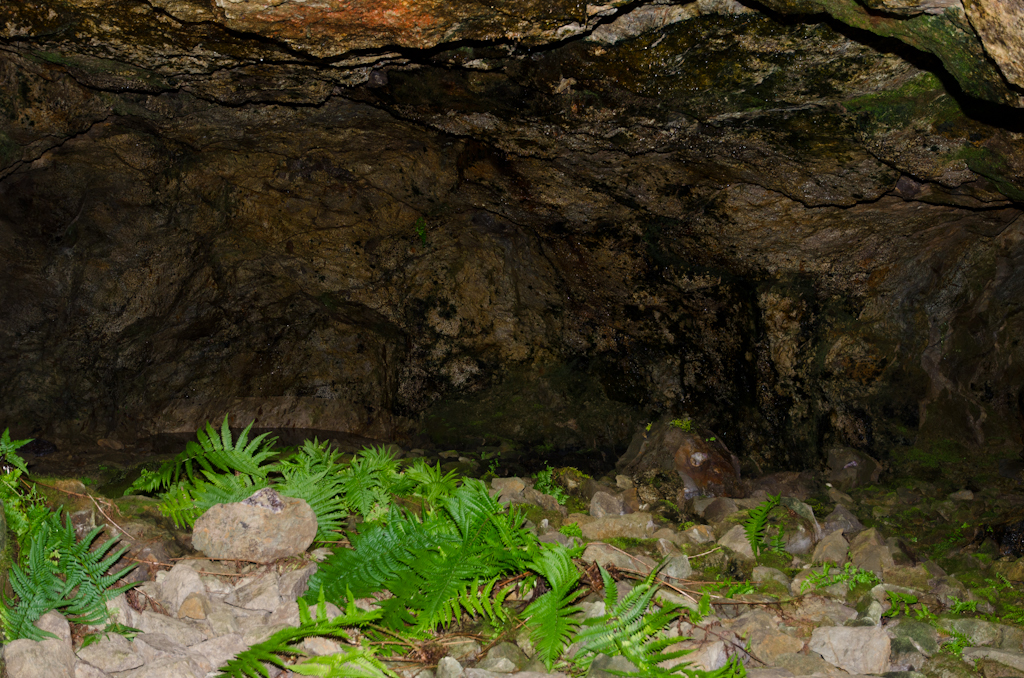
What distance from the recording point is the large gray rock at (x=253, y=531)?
9.41ft

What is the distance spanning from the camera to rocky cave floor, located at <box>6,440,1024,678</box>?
234cm

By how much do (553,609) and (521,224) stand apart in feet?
19.4

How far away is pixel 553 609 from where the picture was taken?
246 centimetres

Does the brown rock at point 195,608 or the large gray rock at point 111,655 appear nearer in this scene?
the large gray rock at point 111,655

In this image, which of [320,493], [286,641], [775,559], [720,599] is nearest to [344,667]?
[286,641]

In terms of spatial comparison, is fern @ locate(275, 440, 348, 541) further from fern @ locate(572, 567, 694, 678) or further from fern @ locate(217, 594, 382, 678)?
fern @ locate(572, 567, 694, 678)

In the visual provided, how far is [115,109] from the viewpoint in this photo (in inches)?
255

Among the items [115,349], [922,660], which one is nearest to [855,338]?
[922,660]

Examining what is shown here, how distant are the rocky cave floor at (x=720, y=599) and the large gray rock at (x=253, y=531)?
0.19ft

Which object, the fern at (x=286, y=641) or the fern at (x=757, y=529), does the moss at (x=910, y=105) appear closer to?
the fern at (x=757, y=529)

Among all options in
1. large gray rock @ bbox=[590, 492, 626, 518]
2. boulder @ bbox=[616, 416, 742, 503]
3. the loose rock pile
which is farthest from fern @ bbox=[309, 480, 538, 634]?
boulder @ bbox=[616, 416, 742, 503]

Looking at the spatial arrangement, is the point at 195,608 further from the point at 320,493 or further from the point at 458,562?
the point at 458,562

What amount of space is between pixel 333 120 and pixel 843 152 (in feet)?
16.1

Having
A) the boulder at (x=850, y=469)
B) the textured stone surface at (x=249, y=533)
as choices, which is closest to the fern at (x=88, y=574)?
the textured stone surface at (x=249, y=533)
